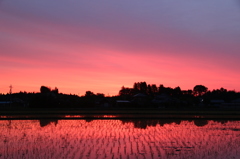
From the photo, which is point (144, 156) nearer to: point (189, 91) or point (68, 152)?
point (68, 152)

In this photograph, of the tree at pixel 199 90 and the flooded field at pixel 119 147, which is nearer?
the flooded field at pixel 119 147

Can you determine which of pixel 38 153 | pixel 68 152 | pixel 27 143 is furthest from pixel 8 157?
pixel 27 143

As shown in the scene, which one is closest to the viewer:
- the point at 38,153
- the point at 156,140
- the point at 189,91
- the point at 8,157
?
the point at 8,157

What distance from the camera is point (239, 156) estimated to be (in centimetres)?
1198

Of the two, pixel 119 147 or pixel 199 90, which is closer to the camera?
pixel 119 147

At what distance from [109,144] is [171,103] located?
54.4 m

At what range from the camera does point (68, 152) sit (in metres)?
12.6

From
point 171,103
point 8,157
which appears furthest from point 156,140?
point 171,103

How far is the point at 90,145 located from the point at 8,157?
4136mm

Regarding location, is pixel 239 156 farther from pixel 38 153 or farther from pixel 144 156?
pixel 38 153

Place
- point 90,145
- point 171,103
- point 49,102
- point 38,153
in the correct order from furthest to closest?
point 171,103 → point 49,102 → point 90,145 → point 38,153

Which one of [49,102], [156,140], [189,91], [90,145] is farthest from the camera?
[189,91]

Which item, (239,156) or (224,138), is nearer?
(239,156)

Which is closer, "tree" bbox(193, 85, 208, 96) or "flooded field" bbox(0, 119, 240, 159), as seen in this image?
"flooded field" bbox(0, 119, 240, 159)
